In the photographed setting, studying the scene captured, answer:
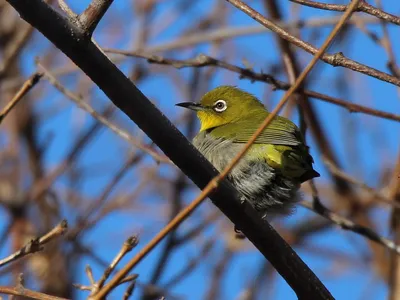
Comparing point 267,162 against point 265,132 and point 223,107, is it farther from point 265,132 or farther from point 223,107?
point 223,107

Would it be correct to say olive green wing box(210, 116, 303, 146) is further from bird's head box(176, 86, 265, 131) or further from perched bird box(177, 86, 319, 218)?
bird's head box(176, 86, 265, 131)

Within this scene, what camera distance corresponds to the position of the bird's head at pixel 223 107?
572 centimetres

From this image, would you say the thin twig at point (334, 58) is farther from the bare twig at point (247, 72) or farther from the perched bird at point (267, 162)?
the perched bird at point (267, 162)

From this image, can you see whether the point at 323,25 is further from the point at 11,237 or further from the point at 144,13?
the point at 11,237

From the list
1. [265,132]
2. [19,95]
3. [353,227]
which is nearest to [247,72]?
[265,132]

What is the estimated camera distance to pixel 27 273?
653 cm

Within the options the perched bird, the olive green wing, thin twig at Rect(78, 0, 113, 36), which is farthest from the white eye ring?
thin twig at Rect(78, 0, 113, 36)

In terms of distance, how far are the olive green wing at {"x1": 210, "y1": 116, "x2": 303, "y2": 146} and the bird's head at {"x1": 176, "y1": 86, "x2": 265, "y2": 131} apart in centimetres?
36

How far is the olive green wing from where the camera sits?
4.43m

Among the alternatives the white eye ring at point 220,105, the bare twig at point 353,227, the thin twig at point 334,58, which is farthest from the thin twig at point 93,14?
the white eye ring at point 220,105

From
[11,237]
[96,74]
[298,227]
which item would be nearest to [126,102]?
[96,74]

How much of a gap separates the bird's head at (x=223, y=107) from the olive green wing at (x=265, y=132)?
36cm

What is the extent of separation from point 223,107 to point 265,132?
1339 millimetres

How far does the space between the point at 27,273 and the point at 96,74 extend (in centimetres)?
421
